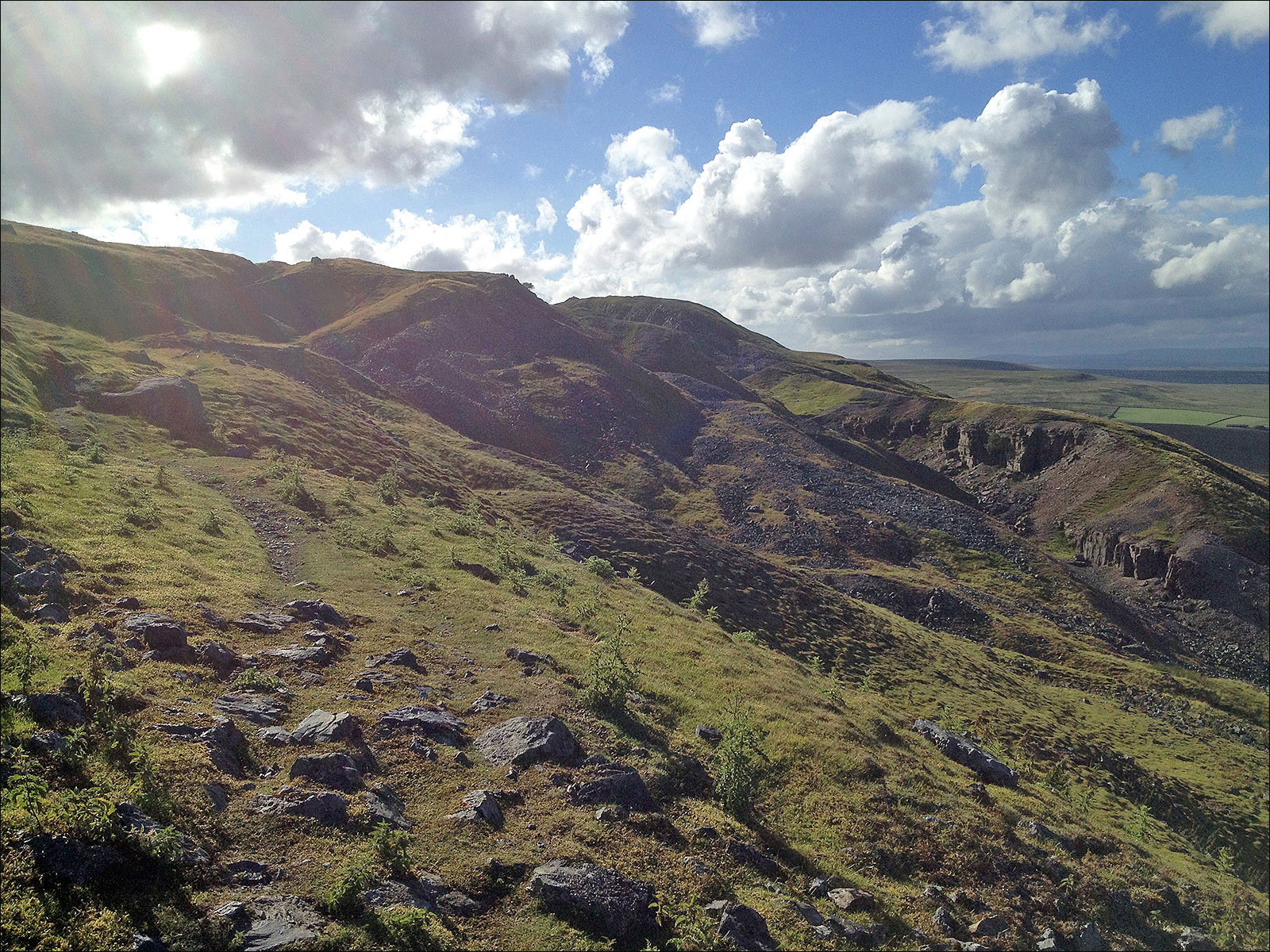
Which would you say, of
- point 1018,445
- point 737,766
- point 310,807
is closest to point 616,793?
point 737,766

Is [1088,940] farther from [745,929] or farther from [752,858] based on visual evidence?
[745,929]

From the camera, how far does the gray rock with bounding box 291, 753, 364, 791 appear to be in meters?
13.1

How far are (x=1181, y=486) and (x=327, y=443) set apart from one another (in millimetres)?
100545

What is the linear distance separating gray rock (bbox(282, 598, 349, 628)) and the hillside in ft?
0.32

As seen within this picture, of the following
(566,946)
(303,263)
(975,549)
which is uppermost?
(303,263)

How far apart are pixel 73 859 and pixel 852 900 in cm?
1500

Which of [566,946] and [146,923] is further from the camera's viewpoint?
[566,946]

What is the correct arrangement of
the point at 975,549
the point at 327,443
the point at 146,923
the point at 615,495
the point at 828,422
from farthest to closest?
1. the point at 828,422
2. the point at 975,549
3. the point at 615,495
4. the point at 327,443
5. the point at 146,923

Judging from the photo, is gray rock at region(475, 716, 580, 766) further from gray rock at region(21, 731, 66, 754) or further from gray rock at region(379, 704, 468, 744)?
gray rock at region(21, 731, 66, 754)

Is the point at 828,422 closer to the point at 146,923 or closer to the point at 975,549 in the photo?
the point at 975,549

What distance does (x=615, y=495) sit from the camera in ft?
220

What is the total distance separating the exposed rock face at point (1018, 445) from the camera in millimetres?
100250

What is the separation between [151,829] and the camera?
9805 millimetres

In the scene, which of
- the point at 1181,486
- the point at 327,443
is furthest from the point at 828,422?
the point at 327,443
